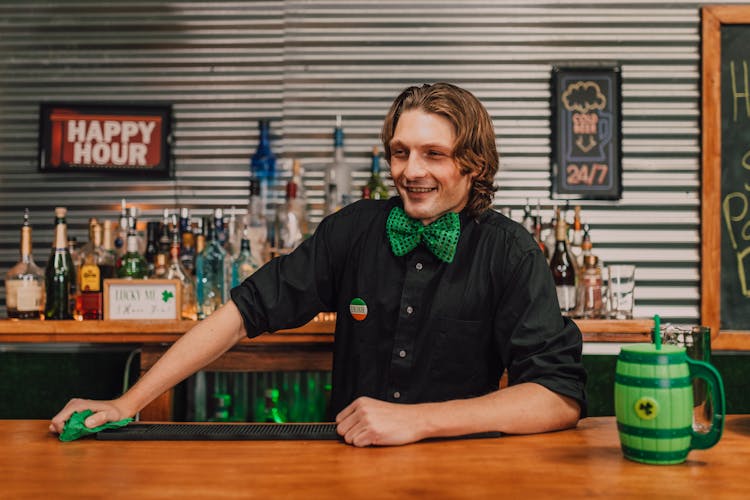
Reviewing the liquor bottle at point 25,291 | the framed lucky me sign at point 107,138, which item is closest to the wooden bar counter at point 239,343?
the liquor bottle at point 25,291

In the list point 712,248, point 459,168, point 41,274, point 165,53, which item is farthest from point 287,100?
point 712,248

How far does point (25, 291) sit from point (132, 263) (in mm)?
386

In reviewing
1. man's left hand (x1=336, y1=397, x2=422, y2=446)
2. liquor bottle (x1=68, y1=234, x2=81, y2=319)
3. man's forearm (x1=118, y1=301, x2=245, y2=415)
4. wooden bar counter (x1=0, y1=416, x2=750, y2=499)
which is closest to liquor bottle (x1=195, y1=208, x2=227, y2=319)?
liquor bottle (x1=68, y1=234, x2=81, y2=319)

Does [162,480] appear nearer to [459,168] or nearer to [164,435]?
[164,435]

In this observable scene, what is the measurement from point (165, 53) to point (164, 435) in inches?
92.4

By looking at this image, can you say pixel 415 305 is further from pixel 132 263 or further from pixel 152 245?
pixel 152 245

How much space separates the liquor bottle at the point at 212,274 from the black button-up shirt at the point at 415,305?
38.9 inches

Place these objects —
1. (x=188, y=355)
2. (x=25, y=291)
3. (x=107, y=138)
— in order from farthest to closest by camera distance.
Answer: (x=107, y=138), (x=25, y=291), (x=188, y=355)

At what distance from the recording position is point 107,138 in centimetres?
327

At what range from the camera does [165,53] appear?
130 inches

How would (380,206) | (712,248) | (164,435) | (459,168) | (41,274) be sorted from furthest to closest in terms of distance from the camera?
(712,248) → (41,274) → (380,206) → (459,168) → (164,435)

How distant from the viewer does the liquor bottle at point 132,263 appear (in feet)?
9.33

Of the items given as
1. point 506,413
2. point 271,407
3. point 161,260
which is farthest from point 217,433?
point 161,260

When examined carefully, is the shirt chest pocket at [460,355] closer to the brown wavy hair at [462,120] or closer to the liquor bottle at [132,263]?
the brown wavy hair at [462,120]
